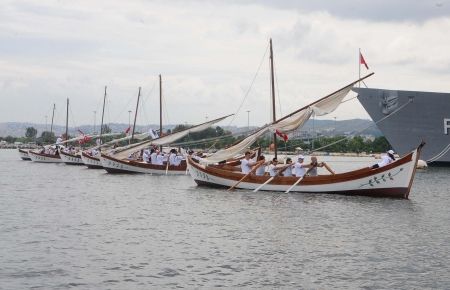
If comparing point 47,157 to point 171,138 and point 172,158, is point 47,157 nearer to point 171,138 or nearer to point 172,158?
point 172,158

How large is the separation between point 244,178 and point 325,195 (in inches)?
169

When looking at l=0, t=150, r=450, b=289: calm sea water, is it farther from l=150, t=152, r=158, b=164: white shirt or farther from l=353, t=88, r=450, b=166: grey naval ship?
l=150, t=152, r=158, b=164: white shirt

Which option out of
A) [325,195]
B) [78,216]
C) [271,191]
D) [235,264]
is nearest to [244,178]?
[271,191]

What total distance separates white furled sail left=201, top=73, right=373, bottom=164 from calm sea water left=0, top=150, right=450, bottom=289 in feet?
12.0

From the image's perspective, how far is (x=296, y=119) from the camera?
33562 millimetres

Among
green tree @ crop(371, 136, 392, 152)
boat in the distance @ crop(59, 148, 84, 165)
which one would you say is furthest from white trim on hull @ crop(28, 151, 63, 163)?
green tree @ crop(371, 136, 392, 152)

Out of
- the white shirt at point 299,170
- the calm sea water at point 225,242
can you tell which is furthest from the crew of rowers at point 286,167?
the calm sea water at point 225,242

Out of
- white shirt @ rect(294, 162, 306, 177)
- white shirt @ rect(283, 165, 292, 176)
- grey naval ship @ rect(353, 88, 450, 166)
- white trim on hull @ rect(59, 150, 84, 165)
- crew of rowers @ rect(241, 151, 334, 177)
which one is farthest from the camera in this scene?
white trim on hull @ rect(59, 150, 84, 165)

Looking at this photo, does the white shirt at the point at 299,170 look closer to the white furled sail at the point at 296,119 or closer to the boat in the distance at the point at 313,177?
the boat in the distance at the point at 313,177

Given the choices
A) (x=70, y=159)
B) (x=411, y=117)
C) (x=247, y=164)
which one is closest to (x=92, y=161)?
(x=70, y=159)

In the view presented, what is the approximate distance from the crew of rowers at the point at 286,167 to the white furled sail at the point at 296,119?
878 mm

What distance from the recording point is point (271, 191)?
32094mm

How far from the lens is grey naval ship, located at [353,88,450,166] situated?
47.3 meters

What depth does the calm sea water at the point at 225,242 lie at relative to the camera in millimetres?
14203
